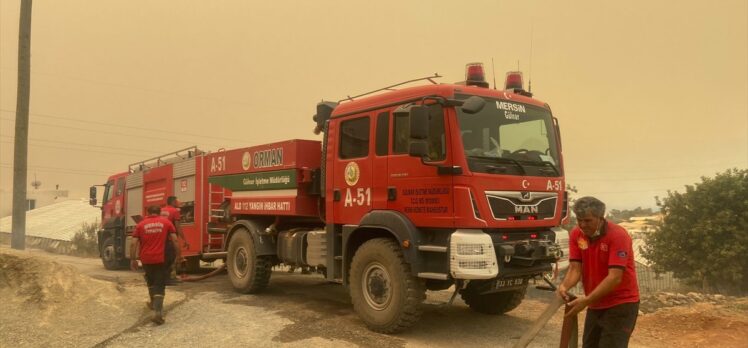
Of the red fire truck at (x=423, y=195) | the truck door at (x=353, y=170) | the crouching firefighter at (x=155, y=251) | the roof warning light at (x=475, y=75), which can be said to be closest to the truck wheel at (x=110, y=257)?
the red fire truck at (x=423, y=195)

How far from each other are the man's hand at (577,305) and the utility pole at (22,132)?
13.9 metres

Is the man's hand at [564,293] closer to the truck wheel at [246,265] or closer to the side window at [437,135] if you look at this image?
the side window at [437,135]

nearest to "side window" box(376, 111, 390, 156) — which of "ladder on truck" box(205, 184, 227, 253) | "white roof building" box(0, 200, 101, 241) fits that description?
"ladder on truck" box(205, 184, 227, 253)

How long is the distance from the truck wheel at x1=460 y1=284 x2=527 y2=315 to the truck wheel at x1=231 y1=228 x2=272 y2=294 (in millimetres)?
3517

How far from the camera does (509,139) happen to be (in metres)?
6.59

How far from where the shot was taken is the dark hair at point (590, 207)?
375 cm

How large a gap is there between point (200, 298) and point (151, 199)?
18.5 feet

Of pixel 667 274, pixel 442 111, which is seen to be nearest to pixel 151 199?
pixel 442 111

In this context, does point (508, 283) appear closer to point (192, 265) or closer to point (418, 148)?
point (418, 148)

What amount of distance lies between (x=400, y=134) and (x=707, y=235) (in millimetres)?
16389

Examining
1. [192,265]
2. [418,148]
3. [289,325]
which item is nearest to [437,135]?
[418,148]

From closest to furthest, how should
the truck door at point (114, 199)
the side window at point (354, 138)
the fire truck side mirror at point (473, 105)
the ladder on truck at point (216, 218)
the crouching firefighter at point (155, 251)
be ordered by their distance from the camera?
1. the fire truck side mirror at point (473, 105)
2. the side window at point (354, 138)
3. the crouching firefighter at point (155, 251)
4. the ladder on truck at point (216, 218)
5. the truck door at point (114, 199)

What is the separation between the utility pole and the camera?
13.3 m

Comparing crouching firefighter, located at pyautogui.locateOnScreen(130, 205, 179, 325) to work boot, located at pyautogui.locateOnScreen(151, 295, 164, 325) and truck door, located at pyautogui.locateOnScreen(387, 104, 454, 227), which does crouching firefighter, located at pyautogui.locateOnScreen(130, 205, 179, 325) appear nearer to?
work boot, located at pyautogui.locateOnScreen(151, 295, 164, 325)
